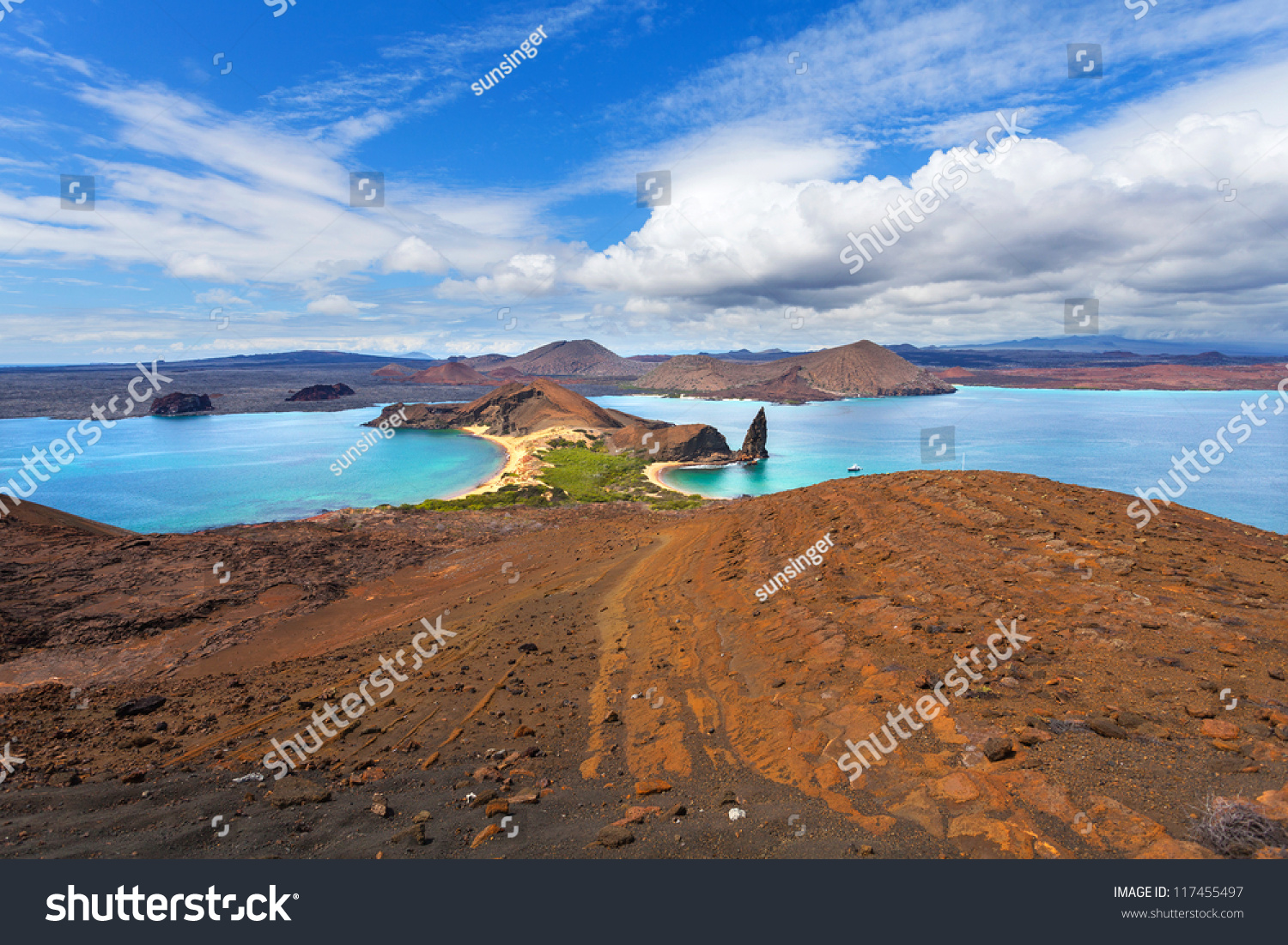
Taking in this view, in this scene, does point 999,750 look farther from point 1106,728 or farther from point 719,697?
point 719,697

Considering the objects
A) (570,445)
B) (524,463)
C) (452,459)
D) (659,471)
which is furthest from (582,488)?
(452,459)

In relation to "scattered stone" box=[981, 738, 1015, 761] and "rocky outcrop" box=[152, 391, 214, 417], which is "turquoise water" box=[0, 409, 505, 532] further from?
"scattered stone" box=[981, 738, 1015, 761]

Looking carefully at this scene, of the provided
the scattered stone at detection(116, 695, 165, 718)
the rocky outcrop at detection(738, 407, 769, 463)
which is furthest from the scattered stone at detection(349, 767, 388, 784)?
the rocky outcrop at detection(738, 407, 769, 463)

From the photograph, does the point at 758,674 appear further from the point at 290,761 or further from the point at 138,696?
the point at 138,696

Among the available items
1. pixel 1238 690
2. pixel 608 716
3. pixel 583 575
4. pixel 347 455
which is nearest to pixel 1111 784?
pixel 1238 690

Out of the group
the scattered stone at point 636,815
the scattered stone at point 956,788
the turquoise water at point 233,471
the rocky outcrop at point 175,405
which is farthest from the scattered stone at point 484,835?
the rocky outcrop at point 175,405

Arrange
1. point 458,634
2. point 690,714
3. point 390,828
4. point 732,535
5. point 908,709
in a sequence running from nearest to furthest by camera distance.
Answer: point 390,828 < point 908,709 < point 690,714 < point 458,634 < point 732,535
